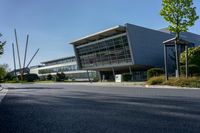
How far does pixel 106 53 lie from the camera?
Answer: 65812 millimetres

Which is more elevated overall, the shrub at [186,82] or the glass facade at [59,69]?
the glass facade at [59,69]

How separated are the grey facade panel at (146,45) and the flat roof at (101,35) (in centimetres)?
219

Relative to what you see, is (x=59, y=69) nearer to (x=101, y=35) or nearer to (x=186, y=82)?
(x=101, y=35)

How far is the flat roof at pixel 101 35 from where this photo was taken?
189ft

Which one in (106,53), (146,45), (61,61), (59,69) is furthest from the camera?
(61,61)

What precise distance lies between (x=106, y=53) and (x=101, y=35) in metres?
4.35

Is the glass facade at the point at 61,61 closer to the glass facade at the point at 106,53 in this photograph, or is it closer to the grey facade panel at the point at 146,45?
the glass facade at the point at 106,53

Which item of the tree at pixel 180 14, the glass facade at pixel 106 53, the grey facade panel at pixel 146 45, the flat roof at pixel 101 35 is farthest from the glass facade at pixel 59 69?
the tree at pixel 180 14

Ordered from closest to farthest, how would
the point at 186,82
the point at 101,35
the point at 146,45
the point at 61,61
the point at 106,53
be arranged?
the point at 186,82 → the point at 146,45 → the point at 101,35 → the point at 106,53 → the point at 61,61

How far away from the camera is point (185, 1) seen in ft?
94.5

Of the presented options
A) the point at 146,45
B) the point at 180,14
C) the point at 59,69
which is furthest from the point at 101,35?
the point at 59,69

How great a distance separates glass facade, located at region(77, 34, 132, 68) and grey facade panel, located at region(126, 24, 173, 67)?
1.62 metres

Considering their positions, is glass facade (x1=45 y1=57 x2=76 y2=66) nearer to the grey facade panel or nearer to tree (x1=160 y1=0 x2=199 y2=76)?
the grey facade panel

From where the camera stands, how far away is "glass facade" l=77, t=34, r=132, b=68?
5951 cm
